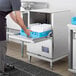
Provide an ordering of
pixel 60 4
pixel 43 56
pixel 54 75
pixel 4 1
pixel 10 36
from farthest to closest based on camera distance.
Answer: pixel 60 4
pixel 43 56
pixel 54 75
pixel 10 36
pixel 4 1

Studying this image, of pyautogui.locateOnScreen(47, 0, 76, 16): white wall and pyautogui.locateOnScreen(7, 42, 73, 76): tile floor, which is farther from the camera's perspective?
pyautogui.locateOnScreen(47, 0, 76, 16): white wall

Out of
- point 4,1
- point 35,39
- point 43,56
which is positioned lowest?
point 43,56

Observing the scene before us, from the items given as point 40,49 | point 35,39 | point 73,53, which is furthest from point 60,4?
point 35,39

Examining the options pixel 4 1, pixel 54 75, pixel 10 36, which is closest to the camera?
pixel 4 1

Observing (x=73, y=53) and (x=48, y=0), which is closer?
(x=73, y=53)

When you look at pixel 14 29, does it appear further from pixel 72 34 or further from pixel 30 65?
pixel 72 34

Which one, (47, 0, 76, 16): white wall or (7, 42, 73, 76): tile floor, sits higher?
(47, 0, 76, 16): white wall

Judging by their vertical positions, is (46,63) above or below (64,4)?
below

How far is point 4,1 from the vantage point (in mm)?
1951

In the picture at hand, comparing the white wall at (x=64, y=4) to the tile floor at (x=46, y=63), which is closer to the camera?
the tile floor at (x=46, y=63)

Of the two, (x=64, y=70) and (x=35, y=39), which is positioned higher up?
(x=35, y=39)

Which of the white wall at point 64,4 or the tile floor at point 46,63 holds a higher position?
the white wall at point 64,4

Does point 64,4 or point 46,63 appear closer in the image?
point 46,63

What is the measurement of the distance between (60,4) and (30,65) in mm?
1197
